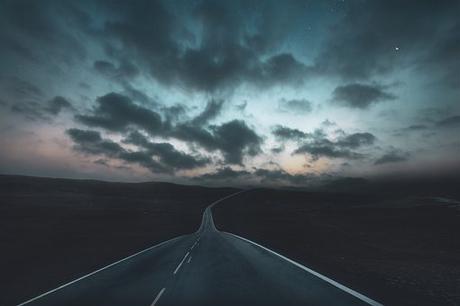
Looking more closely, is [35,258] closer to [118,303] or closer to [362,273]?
[118,303]

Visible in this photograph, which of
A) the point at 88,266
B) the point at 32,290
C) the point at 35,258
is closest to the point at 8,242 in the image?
the point at 35,258

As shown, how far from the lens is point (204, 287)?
1056cm

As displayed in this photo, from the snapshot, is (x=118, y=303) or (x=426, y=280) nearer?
(x=118, y=303)

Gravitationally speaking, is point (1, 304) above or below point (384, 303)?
below

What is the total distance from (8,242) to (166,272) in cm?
2006

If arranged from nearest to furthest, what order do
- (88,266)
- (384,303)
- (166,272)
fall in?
(384,303) < (166,272) < (88,266)

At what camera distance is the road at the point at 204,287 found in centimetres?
888

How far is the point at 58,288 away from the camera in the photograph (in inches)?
440

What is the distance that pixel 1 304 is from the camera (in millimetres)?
9477

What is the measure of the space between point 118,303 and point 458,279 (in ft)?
40.3

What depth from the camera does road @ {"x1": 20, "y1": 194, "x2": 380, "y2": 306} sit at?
8.88 m

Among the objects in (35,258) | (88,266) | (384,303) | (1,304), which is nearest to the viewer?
(384,303)

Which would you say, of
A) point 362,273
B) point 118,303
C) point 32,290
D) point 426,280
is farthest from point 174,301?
point 426,280

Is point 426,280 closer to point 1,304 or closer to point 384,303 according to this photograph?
point 384,303
